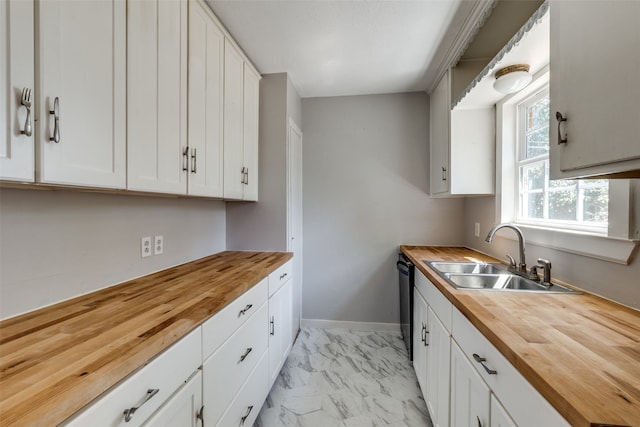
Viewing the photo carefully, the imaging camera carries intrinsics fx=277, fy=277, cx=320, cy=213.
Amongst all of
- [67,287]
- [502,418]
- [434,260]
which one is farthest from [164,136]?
[434,260]

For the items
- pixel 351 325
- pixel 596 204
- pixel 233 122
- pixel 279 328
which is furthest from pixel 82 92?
pixel 351 325

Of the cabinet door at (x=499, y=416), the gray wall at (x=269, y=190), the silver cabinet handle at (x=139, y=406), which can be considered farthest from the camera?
the gray wall at (x=269, y=190)

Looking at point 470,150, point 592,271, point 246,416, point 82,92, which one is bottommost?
point 246,416

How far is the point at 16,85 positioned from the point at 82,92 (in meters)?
0.18

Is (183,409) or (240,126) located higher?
(240,126)

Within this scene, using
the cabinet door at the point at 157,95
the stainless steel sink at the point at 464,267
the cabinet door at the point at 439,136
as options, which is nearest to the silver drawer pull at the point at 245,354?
the cabinet door at the point at 157,95

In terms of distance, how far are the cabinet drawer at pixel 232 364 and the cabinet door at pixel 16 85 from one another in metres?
0.84

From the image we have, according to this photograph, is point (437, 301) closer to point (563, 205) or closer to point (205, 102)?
point (563, 205)

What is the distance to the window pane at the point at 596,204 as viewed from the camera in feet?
4.21

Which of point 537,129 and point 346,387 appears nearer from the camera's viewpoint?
point 537,129

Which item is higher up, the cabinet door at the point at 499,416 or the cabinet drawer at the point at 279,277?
the cabinet drawer at the point at 279,277

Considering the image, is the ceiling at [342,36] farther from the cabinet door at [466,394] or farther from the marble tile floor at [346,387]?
the marble tile floor at [346,387]

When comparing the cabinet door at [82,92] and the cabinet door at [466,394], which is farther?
Answer: the cabinet door at [466,394]

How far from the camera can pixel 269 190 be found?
7.93 ft
